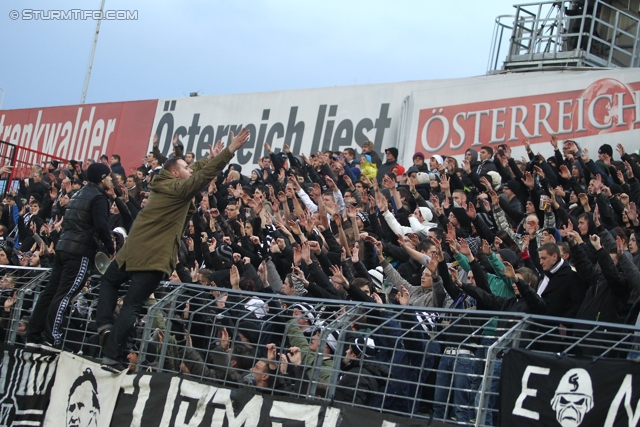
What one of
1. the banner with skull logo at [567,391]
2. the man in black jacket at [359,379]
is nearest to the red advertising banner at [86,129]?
the man in black jacket at [359,379]

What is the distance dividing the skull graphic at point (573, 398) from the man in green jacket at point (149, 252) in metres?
3.20

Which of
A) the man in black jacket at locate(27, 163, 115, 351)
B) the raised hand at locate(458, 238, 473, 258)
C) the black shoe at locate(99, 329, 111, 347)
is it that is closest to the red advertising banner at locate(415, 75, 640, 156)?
the raised hand at locate(458, 238, 473, 258)

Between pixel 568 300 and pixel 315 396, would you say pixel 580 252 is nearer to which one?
pixel 568 300

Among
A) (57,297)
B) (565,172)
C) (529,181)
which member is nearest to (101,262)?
(57,297)

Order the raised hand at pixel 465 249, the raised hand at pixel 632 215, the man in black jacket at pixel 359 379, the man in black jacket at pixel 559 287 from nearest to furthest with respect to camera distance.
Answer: the man in black jacket at pixel 359 379, the man in black jacket at pixel 559 287, the raised hand at pixel 465 249, the raised hand at pixel 632 215

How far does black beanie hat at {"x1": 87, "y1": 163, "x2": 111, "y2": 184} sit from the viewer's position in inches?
314

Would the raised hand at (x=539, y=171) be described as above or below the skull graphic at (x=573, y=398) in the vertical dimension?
above

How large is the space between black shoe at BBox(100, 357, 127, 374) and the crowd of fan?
0.24 meters

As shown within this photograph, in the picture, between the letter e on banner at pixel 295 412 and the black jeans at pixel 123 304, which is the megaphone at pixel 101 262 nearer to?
the black jeans at pixel 123 304

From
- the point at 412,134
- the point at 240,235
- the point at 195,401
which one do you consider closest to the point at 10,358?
the point at 195,401

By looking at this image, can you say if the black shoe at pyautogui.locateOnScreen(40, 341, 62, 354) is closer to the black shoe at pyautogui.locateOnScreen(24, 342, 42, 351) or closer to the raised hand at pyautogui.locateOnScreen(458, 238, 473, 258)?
the black shoe at pyautogui.locateOnScreen(24, 342, 42, 351)

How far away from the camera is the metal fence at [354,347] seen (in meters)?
5.81

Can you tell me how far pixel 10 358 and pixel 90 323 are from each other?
799mm

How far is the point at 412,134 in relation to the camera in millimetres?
16516
